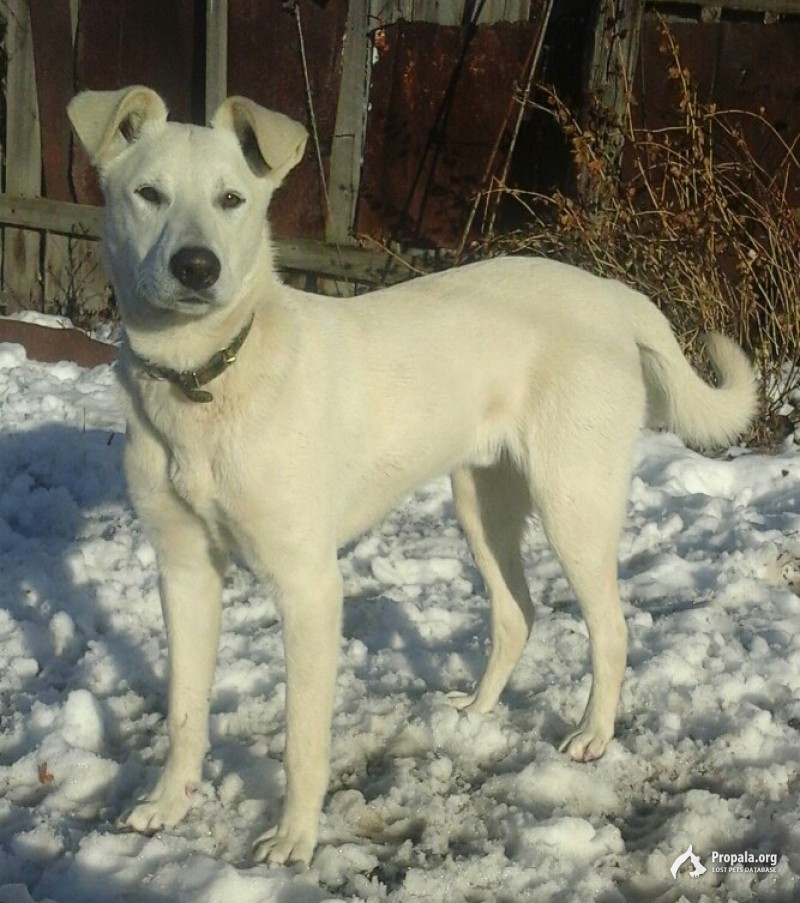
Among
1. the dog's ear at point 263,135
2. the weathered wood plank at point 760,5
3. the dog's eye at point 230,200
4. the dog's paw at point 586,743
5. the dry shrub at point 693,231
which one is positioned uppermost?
the weathered wood plank at point 760,5

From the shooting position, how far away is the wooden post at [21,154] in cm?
753

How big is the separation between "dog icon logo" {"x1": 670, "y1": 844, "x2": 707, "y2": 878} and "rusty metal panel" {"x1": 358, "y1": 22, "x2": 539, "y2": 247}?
430 cm

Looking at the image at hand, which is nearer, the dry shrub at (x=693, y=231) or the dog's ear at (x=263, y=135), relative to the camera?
the dog's ear at (x=263, y=135)

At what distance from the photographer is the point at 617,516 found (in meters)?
3.26

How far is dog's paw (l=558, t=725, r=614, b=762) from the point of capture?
315 cm

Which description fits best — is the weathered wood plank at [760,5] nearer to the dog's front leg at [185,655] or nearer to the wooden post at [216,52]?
the wooden post at [216,52]

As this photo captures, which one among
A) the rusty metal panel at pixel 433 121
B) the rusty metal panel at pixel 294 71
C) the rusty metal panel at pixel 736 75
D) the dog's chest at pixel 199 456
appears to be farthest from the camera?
the rusty metal panel at pixel 294 71

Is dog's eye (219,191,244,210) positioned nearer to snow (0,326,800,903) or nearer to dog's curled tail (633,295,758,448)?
dog's curled tail (633,295,758,448)

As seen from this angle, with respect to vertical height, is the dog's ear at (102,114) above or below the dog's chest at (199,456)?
above

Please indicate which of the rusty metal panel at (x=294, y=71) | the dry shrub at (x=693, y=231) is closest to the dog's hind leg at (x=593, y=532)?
the dry shrub at (x=693, y=231)

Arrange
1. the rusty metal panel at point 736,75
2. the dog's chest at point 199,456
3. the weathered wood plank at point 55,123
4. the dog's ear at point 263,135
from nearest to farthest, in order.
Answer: the dog's chest at point 199,456 → the dog's ear at point 263,135 → the rusty metal panel at point 736,75 → the weathered wood plank at point 55,123

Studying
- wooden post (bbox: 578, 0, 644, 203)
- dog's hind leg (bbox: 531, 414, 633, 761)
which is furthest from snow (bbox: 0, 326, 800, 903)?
wooden post (bbox: 578, 0, 644, 203)

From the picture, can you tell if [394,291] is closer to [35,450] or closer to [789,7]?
[35,450]

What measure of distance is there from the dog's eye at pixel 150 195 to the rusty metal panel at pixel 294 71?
4.09 meters
